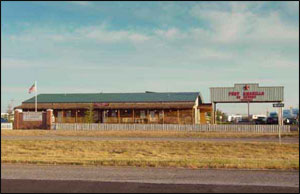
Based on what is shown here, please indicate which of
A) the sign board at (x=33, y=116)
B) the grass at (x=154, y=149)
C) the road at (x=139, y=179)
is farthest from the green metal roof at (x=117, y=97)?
the road at (x=139, y=179)

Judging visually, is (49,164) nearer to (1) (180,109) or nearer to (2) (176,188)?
(2) (176,188)

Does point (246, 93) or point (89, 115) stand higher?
point (246, 93)

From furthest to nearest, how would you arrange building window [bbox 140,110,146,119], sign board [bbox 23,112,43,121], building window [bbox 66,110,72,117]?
1. building window [bbox 66,110,72,117]
2. building window [bbox 140,110,146,119]
3. sign board [bbox 23,112,43,121]

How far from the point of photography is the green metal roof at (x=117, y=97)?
53862 mm

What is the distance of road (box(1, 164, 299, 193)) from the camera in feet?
30.1

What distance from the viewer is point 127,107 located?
169 ft

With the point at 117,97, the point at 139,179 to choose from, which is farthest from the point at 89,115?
the point at 139,179

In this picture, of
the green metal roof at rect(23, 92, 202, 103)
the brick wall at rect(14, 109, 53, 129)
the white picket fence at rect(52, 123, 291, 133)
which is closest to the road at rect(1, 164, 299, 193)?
the white picket fence at rect(52, 123, 291, 133)

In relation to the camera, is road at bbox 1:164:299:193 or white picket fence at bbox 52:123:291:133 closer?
road at bbox 1:164:299:193

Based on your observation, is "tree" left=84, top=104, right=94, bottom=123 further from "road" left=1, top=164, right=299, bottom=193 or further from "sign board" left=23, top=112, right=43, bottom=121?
"road" left=1, top=164, right=299, bottom=193

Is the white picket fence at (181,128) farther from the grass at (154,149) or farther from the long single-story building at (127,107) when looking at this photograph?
the grass at (154,149)

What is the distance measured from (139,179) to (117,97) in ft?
151

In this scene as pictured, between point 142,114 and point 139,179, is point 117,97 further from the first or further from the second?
point 139,179

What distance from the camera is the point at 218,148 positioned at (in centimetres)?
2367
